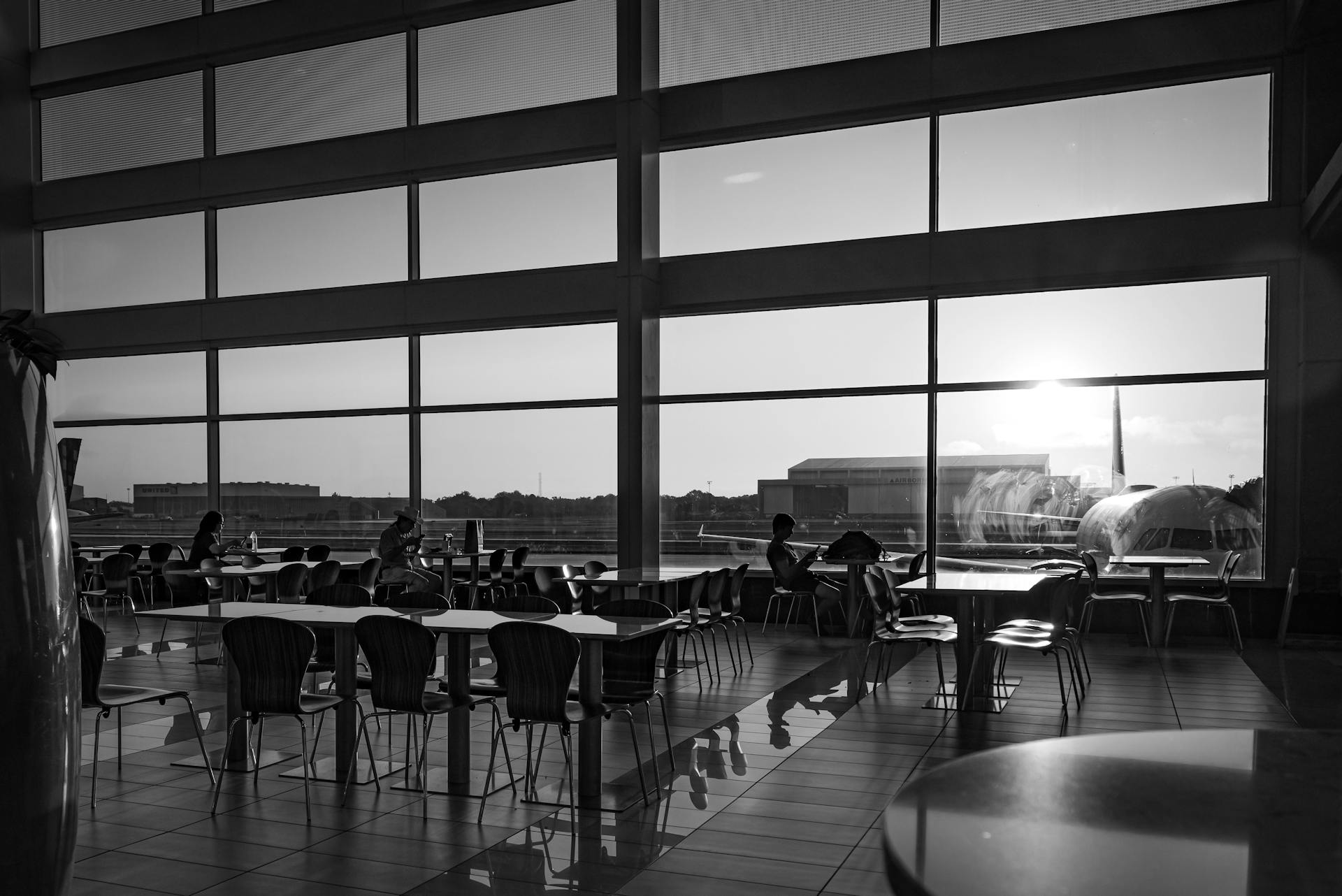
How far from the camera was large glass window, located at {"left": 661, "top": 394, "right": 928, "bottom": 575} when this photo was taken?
11.1 meters

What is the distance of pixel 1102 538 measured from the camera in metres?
10.5

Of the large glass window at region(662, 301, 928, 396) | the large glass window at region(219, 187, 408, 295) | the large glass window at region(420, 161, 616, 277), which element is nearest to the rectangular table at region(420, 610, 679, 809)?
the large glass window at region(662, 301, 928, 396)

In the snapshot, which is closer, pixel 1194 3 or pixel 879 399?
pixel 1194 3

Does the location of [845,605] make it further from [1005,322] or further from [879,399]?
[1005,322]

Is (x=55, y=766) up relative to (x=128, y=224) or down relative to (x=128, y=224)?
down

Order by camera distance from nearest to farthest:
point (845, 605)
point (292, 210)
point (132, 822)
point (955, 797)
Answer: point (955, 797) < point (132, 822) < point (845, 605) < point (292, 210)

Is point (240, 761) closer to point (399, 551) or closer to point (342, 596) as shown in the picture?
point (342, 596)

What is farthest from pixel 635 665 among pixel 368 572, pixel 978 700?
pixel 368 572

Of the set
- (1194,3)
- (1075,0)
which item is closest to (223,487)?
(1075,0)

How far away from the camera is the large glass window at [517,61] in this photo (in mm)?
12141

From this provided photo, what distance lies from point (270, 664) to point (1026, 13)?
9.58 meters

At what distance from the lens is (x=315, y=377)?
532 inches

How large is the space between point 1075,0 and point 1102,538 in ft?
17.7

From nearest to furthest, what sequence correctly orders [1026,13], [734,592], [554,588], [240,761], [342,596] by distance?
[240,761] < [342,596] < [554,588] < [734,592] < [1026,13]
